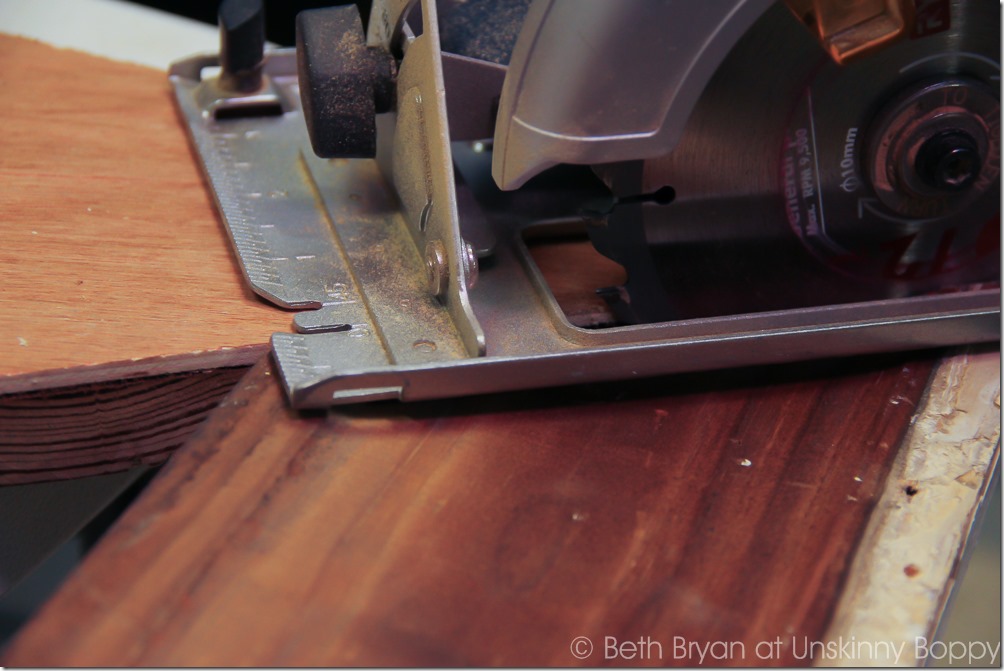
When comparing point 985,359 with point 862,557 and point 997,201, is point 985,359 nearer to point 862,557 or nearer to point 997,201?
point 997,201

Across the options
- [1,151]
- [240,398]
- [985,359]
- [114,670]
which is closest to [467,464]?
[240,398]

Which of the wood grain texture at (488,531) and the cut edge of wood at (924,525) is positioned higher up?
the wood grain texture at (488,531)

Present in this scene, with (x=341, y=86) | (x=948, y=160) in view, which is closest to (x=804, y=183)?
(x=948, y=160)

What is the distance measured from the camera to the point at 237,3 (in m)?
1.32

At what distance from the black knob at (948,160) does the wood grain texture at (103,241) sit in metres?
0.61

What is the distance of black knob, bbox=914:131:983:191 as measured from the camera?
3.33ft

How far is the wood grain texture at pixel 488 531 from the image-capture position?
0.71 metres

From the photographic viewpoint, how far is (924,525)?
0.88 meters

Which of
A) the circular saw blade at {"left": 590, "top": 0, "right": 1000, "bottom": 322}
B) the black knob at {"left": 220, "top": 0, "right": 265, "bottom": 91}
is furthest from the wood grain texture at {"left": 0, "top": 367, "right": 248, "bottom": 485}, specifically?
the black knob at {"left": 220, "top": 0, "right": 265, "bottom": 91}

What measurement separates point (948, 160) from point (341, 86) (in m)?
0.57

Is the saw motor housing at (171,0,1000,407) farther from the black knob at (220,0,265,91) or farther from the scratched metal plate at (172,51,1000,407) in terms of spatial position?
the black knob at (220,0,265,91)

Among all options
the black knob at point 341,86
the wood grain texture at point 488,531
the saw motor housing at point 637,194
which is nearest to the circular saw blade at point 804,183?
the saw motor housing at point 637,194

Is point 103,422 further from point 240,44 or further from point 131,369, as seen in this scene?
point 240,44

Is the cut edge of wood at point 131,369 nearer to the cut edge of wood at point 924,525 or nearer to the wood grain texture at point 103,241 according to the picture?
the wood grain texture at point 103,241
